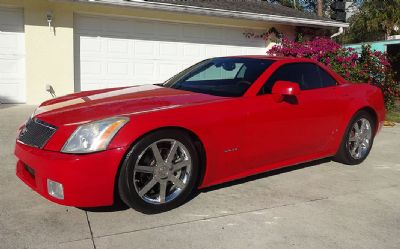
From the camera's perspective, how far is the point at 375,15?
2520 cm

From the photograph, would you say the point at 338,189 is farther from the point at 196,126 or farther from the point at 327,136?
the point at 196,126

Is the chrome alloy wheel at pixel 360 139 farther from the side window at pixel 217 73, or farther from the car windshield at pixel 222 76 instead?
the side window at pixel 217 73

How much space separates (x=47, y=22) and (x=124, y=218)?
7.46 meters

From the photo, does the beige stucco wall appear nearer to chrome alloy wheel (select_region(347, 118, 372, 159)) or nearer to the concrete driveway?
the concrete driveway

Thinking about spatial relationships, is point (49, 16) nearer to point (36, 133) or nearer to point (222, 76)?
point (222, 76)

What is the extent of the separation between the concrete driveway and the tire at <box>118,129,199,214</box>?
0.45 ft

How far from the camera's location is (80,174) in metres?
3.47

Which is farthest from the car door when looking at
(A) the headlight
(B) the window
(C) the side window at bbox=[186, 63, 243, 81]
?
(A) the headlight

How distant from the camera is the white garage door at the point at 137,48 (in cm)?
1049

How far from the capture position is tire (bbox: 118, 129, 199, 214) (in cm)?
366

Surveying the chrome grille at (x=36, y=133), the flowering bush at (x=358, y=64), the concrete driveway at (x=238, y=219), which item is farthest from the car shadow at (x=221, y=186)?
the flowering bush at (x=358, y=64)

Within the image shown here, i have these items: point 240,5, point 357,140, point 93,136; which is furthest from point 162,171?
point 240,5

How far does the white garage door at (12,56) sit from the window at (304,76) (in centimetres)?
701

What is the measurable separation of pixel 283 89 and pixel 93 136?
6.65ft
